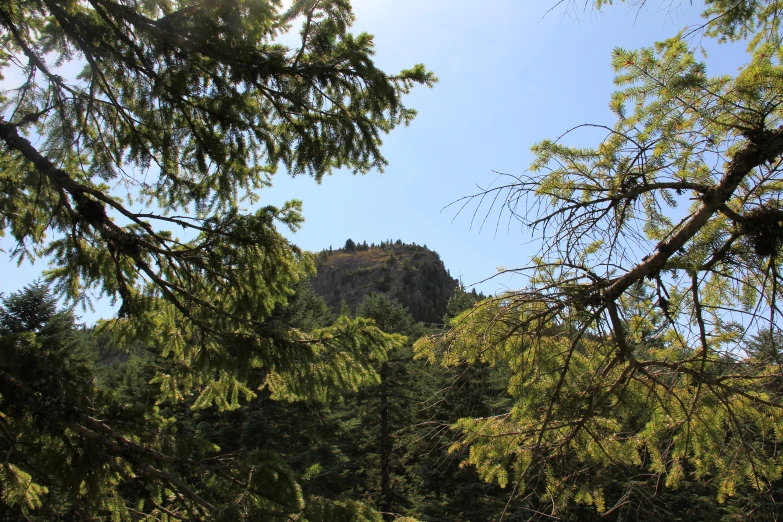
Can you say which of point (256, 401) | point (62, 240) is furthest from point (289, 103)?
point (256, 401)

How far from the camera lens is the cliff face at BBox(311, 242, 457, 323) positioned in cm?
10531

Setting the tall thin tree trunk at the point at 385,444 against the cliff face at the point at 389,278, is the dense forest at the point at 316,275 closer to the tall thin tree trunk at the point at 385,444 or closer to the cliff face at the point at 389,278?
the tall thin tree trunk at the point at 385,444

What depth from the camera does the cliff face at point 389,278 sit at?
10531 cm

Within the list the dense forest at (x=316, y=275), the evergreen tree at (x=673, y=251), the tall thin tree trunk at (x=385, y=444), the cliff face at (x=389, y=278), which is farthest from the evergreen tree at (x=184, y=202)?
the cliff face at (x=389, y=278)

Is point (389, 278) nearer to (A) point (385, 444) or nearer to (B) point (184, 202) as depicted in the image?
(A) point (385, 444)

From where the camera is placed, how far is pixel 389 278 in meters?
113

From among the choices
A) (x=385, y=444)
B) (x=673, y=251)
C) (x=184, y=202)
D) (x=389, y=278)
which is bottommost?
(x=385, y=444)

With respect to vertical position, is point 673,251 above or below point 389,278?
below

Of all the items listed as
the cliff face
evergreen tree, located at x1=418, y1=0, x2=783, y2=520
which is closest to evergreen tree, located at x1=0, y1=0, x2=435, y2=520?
evergreen tree, located at x1=418, y1=0, x2=783, y2=520

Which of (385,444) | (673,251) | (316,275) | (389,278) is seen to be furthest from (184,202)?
(389,278)

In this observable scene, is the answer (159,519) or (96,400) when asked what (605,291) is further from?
(96,400)

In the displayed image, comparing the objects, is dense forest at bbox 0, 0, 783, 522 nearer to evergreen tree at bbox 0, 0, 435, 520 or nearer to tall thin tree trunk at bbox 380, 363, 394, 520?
Result: evergreen tree at bbox 0, 0, 435, 520

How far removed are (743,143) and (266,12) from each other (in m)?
3.11

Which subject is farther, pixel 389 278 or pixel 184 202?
pixel 389 278
